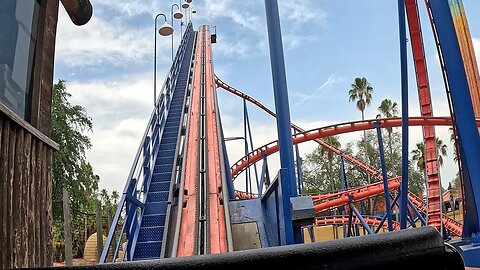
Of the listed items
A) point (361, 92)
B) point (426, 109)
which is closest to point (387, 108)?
point (361, 92)

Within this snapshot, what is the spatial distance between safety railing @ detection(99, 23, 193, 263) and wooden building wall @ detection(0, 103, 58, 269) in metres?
1.68

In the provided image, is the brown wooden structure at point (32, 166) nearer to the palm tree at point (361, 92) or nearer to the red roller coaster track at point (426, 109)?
the red roller coaster track at point (426, 109)

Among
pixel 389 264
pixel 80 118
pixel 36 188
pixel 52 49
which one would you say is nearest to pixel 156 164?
pixel 52 49

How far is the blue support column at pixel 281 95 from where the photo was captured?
142 inches

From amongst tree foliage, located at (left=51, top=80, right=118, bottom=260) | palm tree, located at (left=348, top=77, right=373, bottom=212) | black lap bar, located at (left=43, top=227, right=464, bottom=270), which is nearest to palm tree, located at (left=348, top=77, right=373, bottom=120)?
palm tree, located at (left=348, top=77, right=373, bottom=212)

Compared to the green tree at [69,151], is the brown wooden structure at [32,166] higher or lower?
lower

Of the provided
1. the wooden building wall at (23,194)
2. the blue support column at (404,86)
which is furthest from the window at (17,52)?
the blue support column at (404,86)

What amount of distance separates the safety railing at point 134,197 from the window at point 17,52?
202 cm

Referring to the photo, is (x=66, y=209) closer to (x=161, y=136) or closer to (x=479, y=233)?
(x=161, y=136)

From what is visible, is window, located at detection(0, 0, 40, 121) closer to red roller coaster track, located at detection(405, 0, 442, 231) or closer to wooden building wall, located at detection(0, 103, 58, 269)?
wooden building wall, located at detection(0, 103, 58, 269)

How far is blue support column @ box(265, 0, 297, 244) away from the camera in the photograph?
359 centimetres

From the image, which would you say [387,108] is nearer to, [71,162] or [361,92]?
[361,92]

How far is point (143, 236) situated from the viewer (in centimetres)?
502

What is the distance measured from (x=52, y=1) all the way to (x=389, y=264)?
2.97 m
